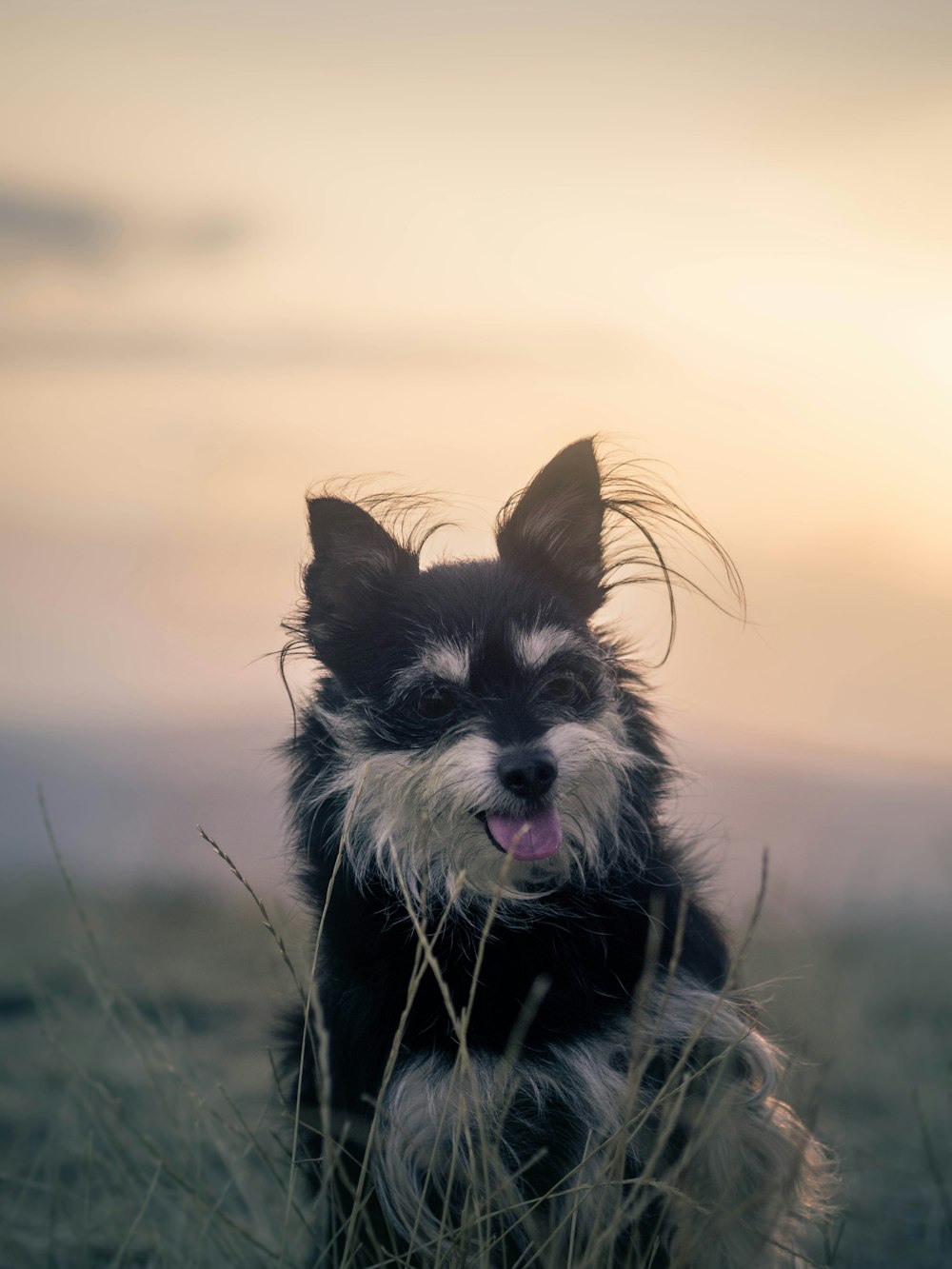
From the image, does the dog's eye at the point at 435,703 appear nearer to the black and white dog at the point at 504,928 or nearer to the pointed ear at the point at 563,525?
the black and white dog at the point at 504,928

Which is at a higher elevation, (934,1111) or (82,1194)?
(82,1194)

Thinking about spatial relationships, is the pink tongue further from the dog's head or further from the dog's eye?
the dog's eye

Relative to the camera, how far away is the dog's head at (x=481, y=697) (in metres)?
3.23

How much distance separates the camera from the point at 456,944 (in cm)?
336

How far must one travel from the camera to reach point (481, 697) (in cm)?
342

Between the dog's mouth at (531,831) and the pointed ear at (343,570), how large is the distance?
0.95m

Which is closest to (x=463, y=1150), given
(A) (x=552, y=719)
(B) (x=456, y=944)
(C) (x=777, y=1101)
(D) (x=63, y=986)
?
(B) (x=456, y=944)

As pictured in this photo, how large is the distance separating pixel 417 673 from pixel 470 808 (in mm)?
504

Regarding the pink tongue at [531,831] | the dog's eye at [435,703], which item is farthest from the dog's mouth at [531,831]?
the dog's eye at [435,703]

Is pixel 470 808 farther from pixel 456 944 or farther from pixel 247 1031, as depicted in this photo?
pixel 247 1031

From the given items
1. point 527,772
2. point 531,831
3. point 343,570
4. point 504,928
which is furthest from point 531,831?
point 343,570

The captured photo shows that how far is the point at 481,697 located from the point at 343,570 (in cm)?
73

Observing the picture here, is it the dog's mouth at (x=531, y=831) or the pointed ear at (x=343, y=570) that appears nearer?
the dog's mouth at (x=531, y=831)

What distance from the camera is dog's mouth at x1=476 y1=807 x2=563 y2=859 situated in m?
3.12
